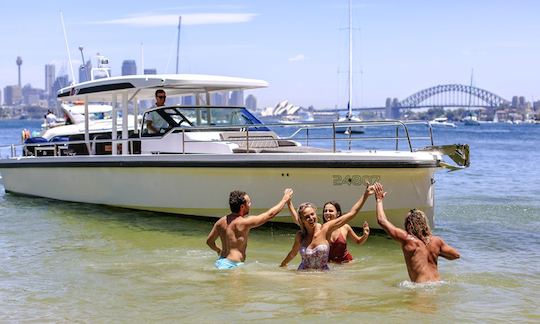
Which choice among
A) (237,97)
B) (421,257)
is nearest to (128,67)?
(237,97)

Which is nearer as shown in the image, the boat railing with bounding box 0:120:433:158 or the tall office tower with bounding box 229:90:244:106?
the boat railing with bounding box 0:120:433:158

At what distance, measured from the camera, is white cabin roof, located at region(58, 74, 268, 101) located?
546 inches

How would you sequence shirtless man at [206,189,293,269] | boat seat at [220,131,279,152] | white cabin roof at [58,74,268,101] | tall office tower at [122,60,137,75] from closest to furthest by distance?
shirtless man at [206,189,293,269] < boat seat at [220,131,279,152] < white cabin roof at [58,74,268,101] < tall office tower at [122,60,137,75]

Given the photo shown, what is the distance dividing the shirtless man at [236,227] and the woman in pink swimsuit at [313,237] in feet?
1.26

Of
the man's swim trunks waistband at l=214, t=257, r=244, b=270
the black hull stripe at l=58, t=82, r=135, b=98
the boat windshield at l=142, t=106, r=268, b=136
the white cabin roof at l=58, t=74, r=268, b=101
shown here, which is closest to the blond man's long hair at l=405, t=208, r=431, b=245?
the man's swim trunks waistband at l=214, t=257, r=244, b=270

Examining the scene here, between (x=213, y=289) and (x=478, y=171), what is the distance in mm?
24168

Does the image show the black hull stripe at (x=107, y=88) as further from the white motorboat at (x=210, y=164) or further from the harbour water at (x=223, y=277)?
the harbour water at (x=223, y=277)

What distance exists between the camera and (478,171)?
103 ft

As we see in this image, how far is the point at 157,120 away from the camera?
14.1m

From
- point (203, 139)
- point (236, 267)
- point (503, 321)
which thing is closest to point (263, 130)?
point (203, 139)

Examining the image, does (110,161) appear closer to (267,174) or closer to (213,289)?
(267,174)

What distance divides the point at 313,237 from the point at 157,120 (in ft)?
19.7

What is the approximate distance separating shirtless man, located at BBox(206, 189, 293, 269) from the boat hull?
2.50 m

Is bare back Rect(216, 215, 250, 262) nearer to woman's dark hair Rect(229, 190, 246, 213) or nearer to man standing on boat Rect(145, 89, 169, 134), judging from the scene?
woman's dark hair Rect(229, 190, 246, 213)
